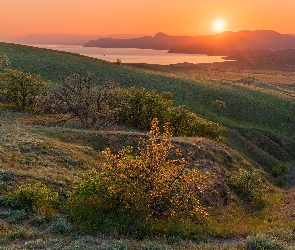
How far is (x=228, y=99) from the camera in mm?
77375

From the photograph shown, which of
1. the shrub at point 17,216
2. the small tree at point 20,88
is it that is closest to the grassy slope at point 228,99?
the small tree at point 20,88

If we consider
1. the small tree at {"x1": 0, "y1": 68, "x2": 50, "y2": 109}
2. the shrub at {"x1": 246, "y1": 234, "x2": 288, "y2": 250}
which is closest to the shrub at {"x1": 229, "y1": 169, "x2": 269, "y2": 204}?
the shrub at {"x1": 246, "y1": 234, "x2": 288, "y2": 250}

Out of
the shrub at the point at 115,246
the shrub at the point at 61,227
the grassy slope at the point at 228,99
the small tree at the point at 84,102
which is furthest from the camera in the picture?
the grassy slope at the point at 228,99

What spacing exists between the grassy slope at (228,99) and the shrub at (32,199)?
3696 centimetres

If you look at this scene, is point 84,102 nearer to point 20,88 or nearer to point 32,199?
point 20,88

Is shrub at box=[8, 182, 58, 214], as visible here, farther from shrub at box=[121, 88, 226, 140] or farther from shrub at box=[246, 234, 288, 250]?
shrub at box=[121, 88, 226, 140]

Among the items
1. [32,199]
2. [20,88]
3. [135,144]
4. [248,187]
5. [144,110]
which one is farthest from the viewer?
[144,110]

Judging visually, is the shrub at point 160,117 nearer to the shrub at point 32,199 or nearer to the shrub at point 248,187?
the shrub at point 248,187

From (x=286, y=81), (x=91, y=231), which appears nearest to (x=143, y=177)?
(x=91, y=231)

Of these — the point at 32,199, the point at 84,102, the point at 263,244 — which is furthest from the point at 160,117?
the point at 263,244

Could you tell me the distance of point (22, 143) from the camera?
2202 centimetres

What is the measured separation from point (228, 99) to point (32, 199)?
6845 cm

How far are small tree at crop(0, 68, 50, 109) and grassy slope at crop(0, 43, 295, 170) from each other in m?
25.3

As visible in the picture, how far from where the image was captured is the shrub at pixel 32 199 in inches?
551
